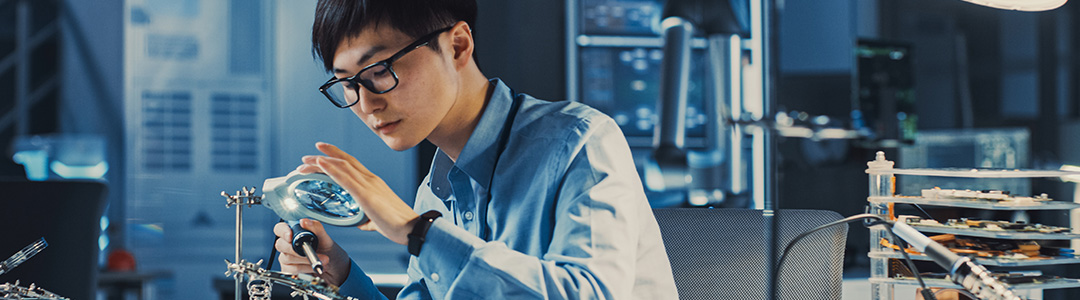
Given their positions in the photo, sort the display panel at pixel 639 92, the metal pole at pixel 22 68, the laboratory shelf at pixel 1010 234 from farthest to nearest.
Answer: the metal pole at pixel 22 68 → the display panel at pixel 639 92 → the laboratory shelf at pixel 1010 234

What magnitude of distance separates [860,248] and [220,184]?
2758 millimetres

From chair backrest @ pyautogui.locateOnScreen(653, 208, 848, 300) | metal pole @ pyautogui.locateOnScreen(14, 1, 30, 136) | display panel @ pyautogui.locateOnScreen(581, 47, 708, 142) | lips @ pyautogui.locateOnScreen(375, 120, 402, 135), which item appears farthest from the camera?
metal pole @ pyautogui.locateOnScreen(14, 1, 30, 136)

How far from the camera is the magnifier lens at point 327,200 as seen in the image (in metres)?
0.73

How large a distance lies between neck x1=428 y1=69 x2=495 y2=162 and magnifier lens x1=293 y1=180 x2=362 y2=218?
155 millimetres

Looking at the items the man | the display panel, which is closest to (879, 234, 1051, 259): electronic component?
the man

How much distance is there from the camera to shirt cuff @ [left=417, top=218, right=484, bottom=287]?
69 centimetres

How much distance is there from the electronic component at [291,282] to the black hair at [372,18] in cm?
24

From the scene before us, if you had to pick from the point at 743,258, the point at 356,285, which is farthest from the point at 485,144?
the point at 743,258

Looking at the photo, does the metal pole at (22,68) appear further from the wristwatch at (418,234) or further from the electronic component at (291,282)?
the wristwatch at (418,234)

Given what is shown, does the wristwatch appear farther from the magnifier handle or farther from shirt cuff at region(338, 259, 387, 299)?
shirt cuff at region(338, 259, 387, 299)

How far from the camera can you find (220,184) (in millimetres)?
3578

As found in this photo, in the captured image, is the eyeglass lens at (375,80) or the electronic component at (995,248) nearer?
the eyeglass lens at (375,80)

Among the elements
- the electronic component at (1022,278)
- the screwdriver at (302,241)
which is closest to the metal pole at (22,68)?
the screwdriver at (302,241)

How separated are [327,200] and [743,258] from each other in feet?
2.00
